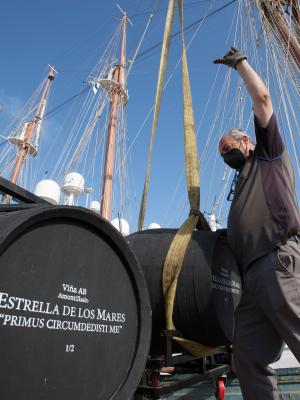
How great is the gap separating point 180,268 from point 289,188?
825 mm

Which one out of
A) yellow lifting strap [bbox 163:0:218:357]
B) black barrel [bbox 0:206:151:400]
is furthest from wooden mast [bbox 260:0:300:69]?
black barrel [bbox 0:206:151:400]

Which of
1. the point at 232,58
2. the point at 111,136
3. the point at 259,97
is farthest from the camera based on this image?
the point at 111,136

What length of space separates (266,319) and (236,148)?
109 cm

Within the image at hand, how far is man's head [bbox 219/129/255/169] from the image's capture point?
2711mm

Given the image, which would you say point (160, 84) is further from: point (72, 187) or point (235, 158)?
point (72, 187)

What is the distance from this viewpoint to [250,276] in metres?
2.33

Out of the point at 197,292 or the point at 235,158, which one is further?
the point at 235,158

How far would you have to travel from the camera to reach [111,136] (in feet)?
74.8

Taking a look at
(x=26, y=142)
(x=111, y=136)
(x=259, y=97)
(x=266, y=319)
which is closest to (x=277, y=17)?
(x=111, y=136)

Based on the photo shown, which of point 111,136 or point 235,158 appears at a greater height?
point 111,136

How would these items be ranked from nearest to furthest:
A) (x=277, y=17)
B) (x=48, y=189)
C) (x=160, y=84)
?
1. (x=160, y=84)
2. (x=277, y=17)
3. (x=48, y=189)

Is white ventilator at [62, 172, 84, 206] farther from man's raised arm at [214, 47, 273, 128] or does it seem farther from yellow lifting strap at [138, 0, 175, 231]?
man's raised arm at [214, 47, 273, 128]

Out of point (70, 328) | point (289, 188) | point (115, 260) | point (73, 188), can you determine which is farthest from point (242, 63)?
point (73, 188)

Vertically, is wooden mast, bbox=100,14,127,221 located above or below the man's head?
above
